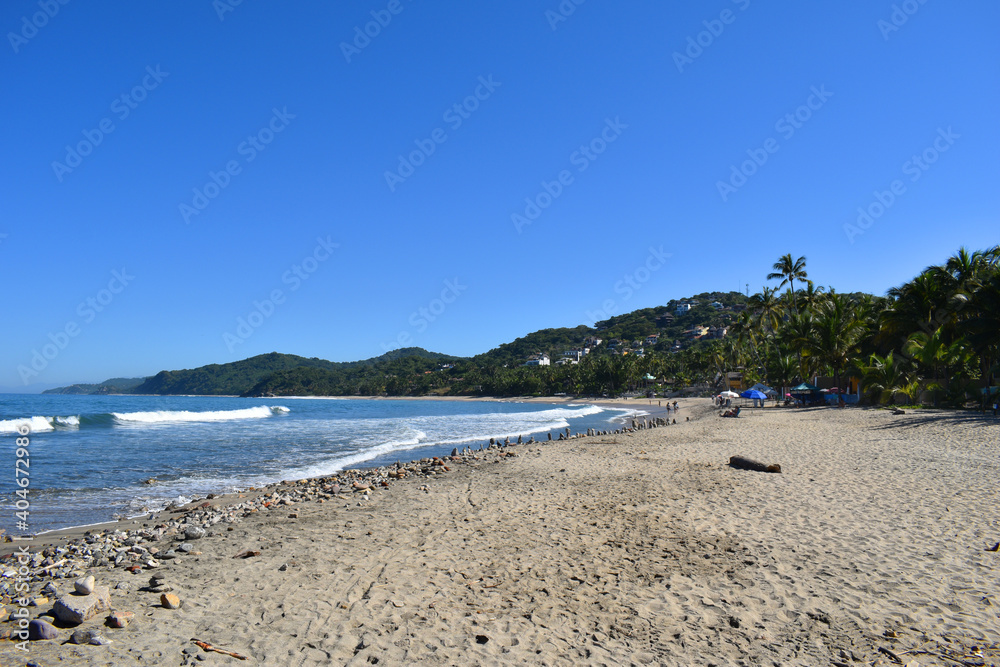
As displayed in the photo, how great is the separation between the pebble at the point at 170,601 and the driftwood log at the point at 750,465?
11.0 metres

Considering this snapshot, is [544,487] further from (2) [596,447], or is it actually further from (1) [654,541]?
(2) [596,447]

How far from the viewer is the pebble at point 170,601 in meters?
5.08

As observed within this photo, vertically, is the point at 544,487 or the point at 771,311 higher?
the point at 771,311

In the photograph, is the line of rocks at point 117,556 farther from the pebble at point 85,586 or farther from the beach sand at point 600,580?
the beach sand at point 600,580

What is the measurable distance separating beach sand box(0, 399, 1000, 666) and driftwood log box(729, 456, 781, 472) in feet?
3.03

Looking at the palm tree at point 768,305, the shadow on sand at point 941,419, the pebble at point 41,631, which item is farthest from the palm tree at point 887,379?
the pebble at point 41,631

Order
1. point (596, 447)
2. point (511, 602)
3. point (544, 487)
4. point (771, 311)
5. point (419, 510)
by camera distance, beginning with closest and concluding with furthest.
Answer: point (511, 602) → point (419, 510) → point (544, 487) → point (596, 447) → point (771, 311)

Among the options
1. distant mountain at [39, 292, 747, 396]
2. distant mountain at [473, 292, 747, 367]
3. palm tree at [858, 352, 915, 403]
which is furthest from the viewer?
distant mountain at [473, 292, 747, 367]

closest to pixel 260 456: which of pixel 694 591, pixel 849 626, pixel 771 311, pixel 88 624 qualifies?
pixel 88 624

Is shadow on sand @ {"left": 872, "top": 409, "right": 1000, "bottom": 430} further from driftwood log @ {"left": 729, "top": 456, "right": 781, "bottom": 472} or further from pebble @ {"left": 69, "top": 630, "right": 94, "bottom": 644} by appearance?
pebble @ {"left": 69, "top": 630, "right": 94, "bottom": 644}

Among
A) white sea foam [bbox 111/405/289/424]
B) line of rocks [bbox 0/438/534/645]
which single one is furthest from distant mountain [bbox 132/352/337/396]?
line of rocks [bbox 0/438/534/645]

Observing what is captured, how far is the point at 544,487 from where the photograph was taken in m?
11.0

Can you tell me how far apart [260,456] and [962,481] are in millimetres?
20053

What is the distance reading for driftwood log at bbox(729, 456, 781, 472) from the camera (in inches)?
453
